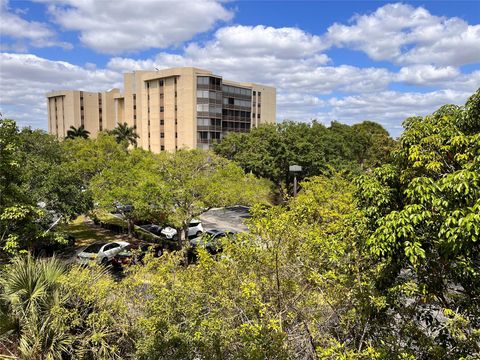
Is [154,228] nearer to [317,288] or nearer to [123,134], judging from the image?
[317,288]

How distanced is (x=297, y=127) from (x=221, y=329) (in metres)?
31.3

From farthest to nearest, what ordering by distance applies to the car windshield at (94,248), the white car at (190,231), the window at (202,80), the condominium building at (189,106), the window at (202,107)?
1. the window at (202,107)
2. the condominium building at (189,106)
3. the window at (202,80)
4. the white car at (190,231)
5. the car windshield at (94,248)

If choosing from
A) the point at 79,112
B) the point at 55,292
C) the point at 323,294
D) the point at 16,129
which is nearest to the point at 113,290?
the point at 55,292

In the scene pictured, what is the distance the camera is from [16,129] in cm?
1202

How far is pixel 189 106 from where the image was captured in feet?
183

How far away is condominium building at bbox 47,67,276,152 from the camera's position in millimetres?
56031

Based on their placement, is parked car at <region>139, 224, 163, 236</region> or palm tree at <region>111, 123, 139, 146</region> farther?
palm tree at <region>111, 123, 139, 146</region>

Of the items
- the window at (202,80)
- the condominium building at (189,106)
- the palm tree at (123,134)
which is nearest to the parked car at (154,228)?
the condominium building at (189,106)

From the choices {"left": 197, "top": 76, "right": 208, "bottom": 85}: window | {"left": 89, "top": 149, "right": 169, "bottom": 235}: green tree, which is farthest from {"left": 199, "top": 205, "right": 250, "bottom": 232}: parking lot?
{"left": 197, "top": 76, "right": 208, "bottom": 85}: window

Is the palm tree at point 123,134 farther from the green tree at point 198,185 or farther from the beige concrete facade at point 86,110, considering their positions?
the green tree at point 198,185

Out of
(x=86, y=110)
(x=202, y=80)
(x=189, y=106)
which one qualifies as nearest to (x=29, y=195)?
(x=189, y=106)

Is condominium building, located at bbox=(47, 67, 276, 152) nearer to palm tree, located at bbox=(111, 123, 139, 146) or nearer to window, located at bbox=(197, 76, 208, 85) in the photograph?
window, located at bbox=(197, 76, 208, 85)

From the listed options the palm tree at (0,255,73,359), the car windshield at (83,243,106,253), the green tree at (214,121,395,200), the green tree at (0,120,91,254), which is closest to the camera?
the palm tree at (0,255,73,359)

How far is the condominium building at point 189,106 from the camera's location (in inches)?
2206
